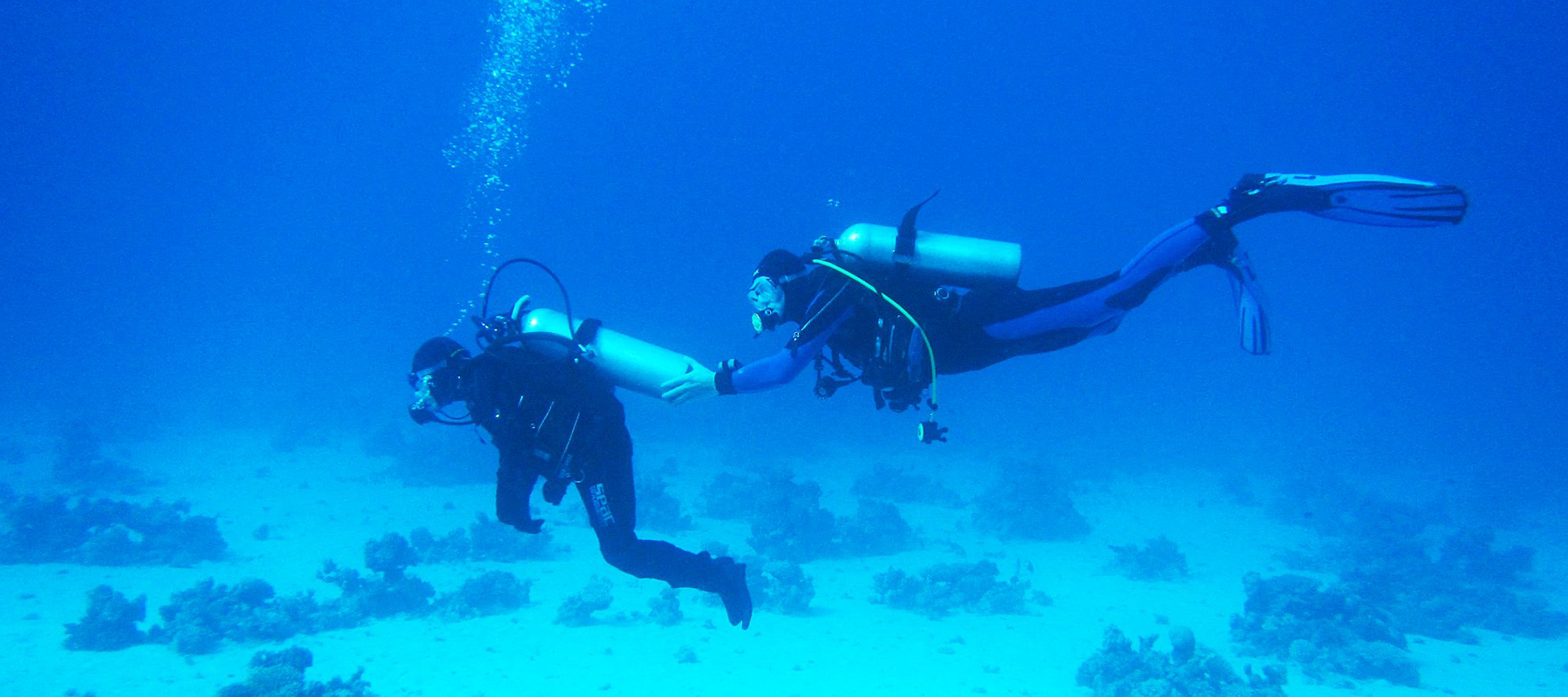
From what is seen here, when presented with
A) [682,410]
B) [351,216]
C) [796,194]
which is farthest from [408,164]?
[682,410]

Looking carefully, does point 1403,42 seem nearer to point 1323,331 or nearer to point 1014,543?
point 1323,331

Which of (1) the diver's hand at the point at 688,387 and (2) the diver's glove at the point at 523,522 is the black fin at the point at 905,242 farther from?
(2) the diver's glove at the point at 523,522

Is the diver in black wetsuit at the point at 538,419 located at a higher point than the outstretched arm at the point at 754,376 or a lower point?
lower

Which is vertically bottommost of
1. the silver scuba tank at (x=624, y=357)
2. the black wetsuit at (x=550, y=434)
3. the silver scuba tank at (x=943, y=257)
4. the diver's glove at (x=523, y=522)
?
the diver's glove at (x=523, y=522)

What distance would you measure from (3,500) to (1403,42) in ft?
270

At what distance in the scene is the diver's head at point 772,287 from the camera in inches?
203

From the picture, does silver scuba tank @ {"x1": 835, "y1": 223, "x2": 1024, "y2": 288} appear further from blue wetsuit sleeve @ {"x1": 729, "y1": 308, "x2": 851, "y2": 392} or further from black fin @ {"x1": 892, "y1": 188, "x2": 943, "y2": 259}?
blue wetsuit sleeve @ {"x1": 729, "y1": 308, "x2": 851, "y2": 392}

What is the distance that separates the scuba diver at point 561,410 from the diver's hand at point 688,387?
0.47 feet

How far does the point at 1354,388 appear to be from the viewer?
6894 cm

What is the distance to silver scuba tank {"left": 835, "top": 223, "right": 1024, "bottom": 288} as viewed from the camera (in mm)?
5418

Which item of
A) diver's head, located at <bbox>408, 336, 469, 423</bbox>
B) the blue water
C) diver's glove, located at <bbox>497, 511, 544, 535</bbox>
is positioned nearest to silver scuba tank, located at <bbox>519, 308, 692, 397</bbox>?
diver's head, located at <bbox>408, 336, 469, 423</bbox>

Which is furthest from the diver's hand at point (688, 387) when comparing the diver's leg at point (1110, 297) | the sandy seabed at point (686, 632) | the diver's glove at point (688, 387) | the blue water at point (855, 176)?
the blue water at point (855, 176)

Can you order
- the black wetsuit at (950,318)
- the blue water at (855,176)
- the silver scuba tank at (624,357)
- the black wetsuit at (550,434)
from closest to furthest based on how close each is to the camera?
1. the black wetsuit at (550,434)
2. the black wetsuit at (950,318)
3. the silver scuba tank at (624,357)
4. the blue water at (855,176)

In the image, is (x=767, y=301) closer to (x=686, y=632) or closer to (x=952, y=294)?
(x=952, y=294)
